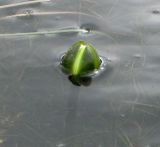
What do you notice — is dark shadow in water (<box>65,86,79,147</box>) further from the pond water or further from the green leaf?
the green leaf

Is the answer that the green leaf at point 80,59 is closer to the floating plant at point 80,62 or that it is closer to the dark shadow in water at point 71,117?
the floating plant at point 80,62

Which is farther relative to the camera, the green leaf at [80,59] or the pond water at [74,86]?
the green leaf at [80,59]

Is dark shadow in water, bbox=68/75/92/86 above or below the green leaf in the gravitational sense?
below

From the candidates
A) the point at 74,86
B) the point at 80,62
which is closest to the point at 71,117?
the point at 74,86

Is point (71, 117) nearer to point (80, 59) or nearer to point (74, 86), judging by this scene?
point (74, 86)

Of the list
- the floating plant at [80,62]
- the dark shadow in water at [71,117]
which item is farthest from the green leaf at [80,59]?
the dark shadow in water at [71,117]

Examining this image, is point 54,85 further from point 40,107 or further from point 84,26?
point 84,26

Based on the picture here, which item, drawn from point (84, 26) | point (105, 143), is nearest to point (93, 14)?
point (84, 26)

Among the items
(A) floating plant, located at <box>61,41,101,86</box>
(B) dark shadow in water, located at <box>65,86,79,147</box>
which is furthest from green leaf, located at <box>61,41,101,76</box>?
(B) dark shadow in water, located at <box>65,86,79,147</box>

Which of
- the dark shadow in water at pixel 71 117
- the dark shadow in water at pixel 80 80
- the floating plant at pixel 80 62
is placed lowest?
the dark shadow in water at pixel 71 117
